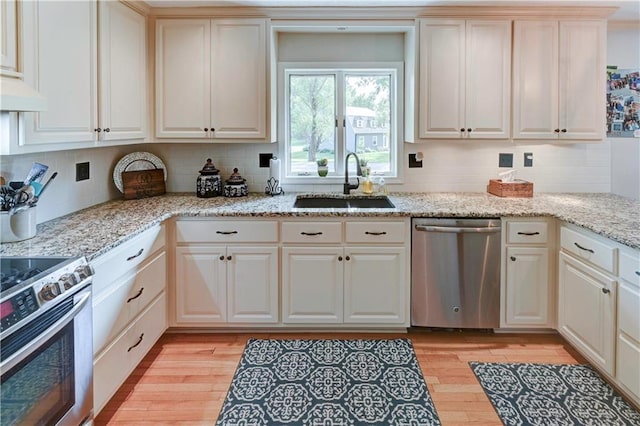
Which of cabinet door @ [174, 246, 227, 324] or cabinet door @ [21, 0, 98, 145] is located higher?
cabinet door @ [21, 0, 98, 145]

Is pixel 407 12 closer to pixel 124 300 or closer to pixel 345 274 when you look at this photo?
pixel 345 274

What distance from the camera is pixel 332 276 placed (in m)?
3.03

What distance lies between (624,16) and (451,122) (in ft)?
5.08

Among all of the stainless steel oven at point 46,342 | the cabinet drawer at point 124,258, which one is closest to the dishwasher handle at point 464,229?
the cabinet drawer at point 124,258

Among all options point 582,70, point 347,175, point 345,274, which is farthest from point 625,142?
point 345,274

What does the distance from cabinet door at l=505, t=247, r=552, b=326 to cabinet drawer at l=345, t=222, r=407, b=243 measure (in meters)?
0.71

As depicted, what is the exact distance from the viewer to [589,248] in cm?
250

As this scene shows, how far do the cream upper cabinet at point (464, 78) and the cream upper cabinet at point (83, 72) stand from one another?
6.53 ft

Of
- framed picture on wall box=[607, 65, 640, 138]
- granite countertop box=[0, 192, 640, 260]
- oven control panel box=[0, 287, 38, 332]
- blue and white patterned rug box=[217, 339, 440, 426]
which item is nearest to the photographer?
oven control panel box=[0, 287, 38, 332]

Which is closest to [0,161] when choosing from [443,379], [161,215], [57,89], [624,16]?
[57,89]

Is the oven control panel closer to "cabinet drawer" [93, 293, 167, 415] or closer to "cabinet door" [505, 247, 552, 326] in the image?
"cabinet drawer" [93, 293, 167, 415]

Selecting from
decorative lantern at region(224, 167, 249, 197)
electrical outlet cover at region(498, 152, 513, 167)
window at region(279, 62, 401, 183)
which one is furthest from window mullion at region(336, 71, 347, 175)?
electrical outlet cover at region(498, 152, 513, 167)

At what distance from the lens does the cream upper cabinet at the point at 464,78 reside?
3301 mm

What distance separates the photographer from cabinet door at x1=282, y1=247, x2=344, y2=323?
119 inches
